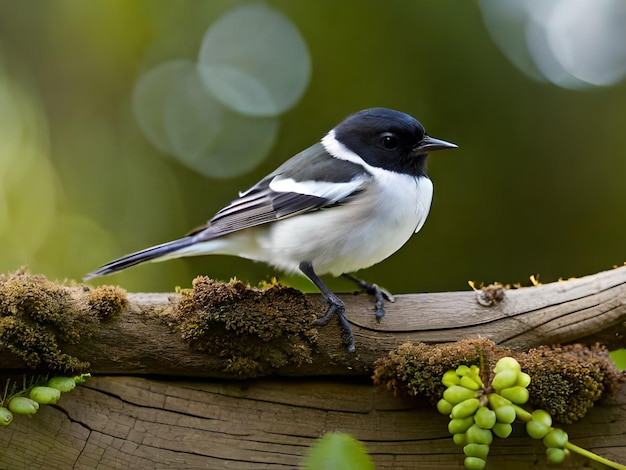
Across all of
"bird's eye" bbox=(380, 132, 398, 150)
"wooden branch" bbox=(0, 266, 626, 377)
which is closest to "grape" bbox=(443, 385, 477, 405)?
"wooden branch" bbox=(0, 266, 626, 377)

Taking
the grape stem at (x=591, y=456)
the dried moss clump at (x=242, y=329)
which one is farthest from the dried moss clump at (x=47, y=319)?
the grape stem at (x=591, y=456)

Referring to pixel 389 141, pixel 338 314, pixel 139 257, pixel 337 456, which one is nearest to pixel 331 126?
pixel 389 141

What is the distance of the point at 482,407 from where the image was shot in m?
1.64

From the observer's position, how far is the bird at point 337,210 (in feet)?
8.21

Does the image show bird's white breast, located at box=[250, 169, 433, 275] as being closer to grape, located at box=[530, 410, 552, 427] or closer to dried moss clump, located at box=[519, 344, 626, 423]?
dried moss clump, located at box=[519, 344, 626, 423]

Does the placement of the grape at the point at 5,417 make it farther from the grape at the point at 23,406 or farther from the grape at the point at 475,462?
the grape at the point at 475,462

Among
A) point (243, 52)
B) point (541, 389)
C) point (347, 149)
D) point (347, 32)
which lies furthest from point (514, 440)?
point (243, 52)

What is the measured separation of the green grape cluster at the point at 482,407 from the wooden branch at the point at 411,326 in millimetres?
525

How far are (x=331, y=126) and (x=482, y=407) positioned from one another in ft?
10.5

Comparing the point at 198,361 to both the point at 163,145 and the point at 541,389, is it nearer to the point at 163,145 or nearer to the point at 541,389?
the point at 541,389

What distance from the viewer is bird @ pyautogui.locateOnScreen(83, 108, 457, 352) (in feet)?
8.21

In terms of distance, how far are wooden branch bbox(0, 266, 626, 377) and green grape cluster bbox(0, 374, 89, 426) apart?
0.15 m

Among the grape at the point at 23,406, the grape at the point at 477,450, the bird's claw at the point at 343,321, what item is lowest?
the grape at the point at 23,406

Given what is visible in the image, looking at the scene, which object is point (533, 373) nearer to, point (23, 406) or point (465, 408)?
point (465, 408)
